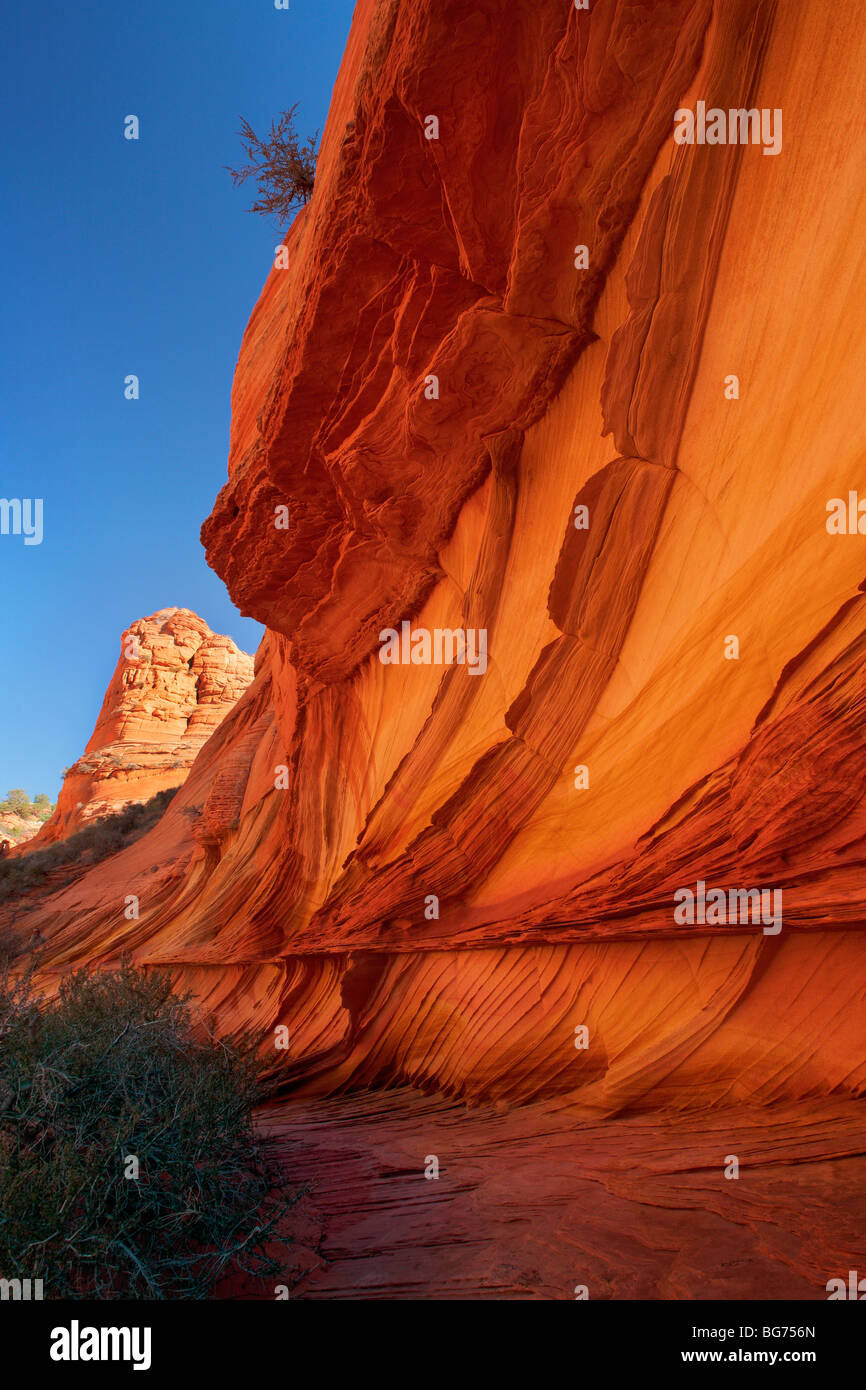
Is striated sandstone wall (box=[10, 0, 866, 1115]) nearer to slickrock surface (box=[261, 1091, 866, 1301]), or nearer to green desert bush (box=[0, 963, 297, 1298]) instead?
slickrock surface (box=[261, 1091, 866, 1301])

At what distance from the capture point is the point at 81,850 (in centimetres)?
2330

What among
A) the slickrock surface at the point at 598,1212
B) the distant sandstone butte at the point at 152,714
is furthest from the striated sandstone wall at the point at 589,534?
the distant sandstone butte at the point at 152,714

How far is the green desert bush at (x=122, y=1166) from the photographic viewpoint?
10.4 feet

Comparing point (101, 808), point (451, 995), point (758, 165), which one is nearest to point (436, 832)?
point (451, 995)

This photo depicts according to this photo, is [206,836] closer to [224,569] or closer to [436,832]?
[224,569]

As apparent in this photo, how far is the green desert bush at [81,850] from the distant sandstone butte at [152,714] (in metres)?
3.60

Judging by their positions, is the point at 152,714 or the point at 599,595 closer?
the point at 599,595

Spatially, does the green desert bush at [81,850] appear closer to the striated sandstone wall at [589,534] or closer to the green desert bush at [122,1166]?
the striated sandstone wall at [589,534]

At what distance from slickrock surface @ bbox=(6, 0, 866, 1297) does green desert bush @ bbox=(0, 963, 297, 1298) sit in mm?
611

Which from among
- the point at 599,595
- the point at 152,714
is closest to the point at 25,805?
the point at 152,714

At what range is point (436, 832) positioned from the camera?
7.16 m

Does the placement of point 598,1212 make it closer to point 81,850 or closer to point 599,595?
point 599,595

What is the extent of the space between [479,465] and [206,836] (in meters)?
8.88

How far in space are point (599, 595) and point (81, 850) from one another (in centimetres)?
2128
